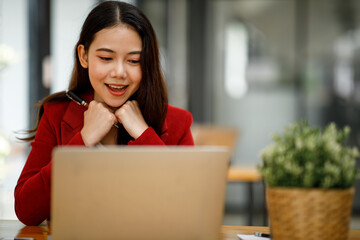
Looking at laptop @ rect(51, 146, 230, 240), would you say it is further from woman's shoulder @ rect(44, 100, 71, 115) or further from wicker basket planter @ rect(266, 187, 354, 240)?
woman's shoulder @ rect(44, 100, 71, 115)

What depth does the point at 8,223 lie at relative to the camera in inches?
59.3

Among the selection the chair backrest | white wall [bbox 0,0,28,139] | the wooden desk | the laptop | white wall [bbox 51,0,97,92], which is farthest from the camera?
the chair backrest

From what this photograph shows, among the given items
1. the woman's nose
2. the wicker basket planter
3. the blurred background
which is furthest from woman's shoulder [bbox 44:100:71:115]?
the blurred background

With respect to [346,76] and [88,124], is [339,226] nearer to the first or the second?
[88,124]

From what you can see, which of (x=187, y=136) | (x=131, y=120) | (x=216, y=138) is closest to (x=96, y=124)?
(x=131, y=120)

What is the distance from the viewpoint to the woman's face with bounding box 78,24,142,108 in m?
1.59

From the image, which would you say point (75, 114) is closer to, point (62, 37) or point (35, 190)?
point (35, 190)

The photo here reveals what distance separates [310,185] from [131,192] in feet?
1.14

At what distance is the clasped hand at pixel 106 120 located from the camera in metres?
1.51

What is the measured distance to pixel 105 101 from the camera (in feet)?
5.45

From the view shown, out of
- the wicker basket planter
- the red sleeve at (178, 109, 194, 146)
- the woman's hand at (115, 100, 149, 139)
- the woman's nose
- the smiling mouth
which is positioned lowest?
the wicker basket planter

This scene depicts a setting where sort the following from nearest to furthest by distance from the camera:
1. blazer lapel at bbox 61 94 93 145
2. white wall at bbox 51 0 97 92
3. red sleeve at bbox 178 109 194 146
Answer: blazer lapel at bbox 61 94 93 145 < red sleeve at bbox 178 109 194 146 < white wall at bbox 51 0 97 92

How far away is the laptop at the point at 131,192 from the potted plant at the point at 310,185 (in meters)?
0.15

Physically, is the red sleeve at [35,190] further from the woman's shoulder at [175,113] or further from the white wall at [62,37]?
the white wall at [62,37]
